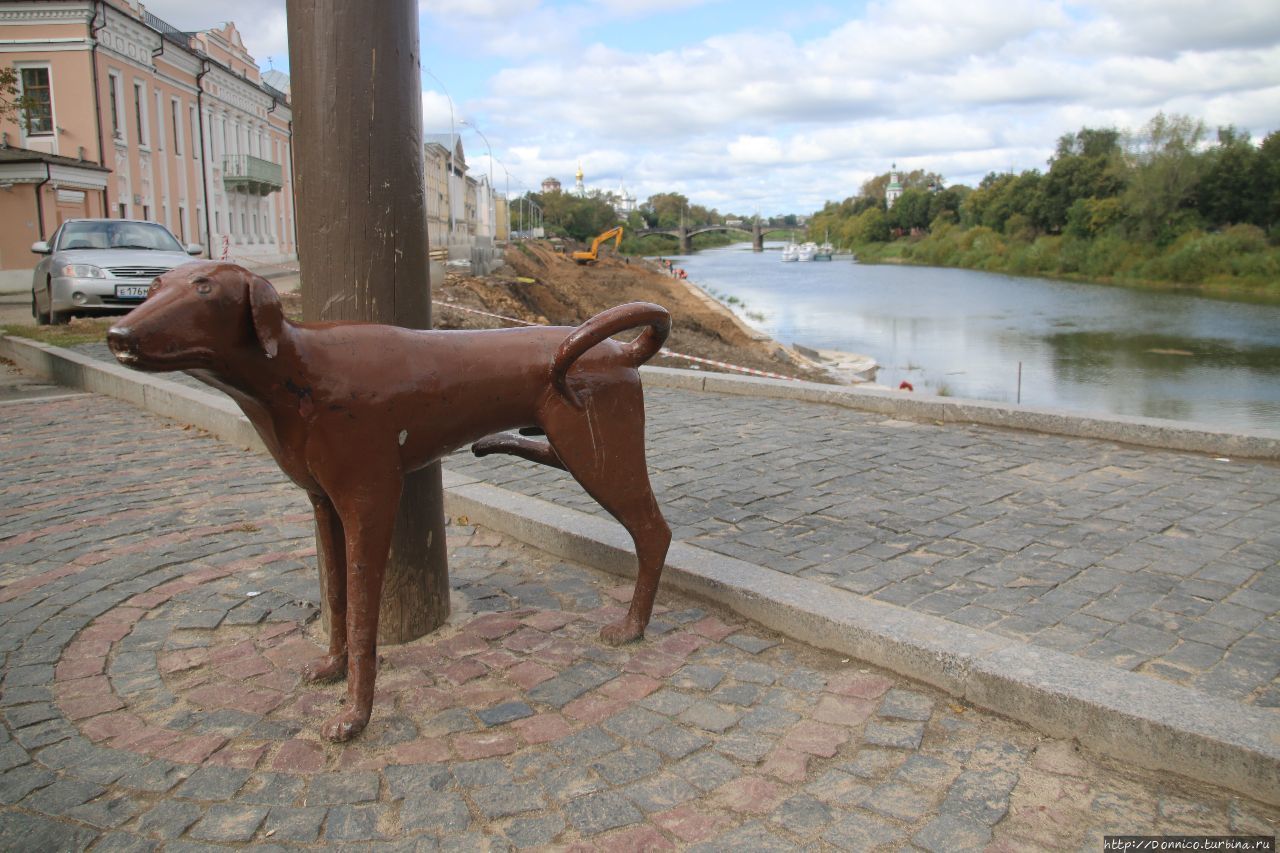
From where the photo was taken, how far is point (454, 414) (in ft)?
9.57

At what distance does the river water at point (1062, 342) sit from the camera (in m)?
19.9

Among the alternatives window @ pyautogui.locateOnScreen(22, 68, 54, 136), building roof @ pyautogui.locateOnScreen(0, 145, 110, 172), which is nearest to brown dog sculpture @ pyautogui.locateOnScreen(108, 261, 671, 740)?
building roof @ pyautogui.locateOnScreen(0, 145, 110, 172)

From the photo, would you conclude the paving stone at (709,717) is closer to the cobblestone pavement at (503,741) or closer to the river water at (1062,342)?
the cobblestone pavement at (503,741)

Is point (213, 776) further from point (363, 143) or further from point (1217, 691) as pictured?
point (1217, 691)

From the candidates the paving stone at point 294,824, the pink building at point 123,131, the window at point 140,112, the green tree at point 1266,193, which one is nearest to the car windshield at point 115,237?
the pink building at point 123,131

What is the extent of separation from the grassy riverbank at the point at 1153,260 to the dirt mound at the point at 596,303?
2567cm

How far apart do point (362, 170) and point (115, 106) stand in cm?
3239

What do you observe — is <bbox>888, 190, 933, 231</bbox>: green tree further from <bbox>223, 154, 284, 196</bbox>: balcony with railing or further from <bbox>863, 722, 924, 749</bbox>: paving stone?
<bbox>863, 722, 924, 749</bbox>: paving stone

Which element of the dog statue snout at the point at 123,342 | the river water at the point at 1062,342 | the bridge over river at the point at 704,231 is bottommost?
the river water at the point at 1062,342

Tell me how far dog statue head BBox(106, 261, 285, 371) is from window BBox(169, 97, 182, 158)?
37.2 m

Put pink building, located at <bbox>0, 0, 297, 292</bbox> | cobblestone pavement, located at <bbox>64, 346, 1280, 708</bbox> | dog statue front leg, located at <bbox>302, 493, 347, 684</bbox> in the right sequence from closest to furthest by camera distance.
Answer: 1. dog statue front leg, located at <bbox>302, 493, 347, 684</bbox>
2. cobblestone pavement, located at <bbox>64, 346, 1280, 708</bbox>
3. pink building, located at <bbox>0, 0, 297, 292</bbox>

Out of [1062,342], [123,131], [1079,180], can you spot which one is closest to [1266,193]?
[1079,180]

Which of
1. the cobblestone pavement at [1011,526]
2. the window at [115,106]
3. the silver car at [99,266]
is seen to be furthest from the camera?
the window at [115,106]

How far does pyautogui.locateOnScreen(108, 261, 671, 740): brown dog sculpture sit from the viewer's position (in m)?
2.50
